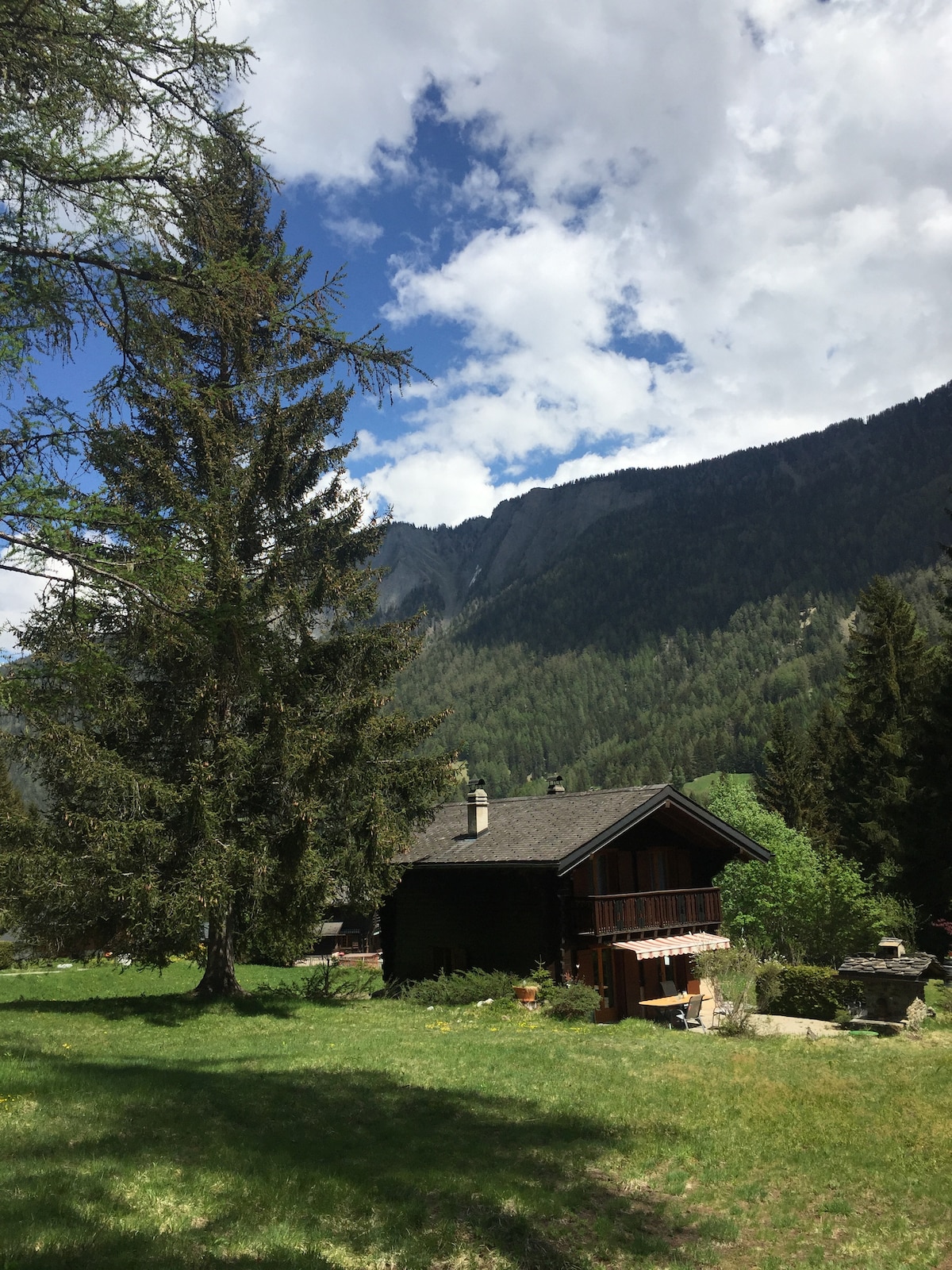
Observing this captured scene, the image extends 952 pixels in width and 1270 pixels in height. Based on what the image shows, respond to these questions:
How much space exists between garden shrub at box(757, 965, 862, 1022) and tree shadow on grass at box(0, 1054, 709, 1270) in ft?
46.6

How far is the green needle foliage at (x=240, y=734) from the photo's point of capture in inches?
626

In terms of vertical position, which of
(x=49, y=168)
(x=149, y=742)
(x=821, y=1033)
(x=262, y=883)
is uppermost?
(x=49, y=168)

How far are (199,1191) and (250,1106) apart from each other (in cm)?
309

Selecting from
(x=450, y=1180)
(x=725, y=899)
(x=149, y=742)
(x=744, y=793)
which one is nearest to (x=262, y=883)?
(x=149, y=742)

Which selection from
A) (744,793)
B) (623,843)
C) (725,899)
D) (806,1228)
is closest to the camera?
(806,1228)

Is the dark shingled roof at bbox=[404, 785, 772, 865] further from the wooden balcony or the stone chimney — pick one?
the wooden balcony

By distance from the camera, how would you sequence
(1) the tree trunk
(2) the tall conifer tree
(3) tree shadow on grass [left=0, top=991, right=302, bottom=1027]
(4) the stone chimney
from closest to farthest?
(3) tree shadow on grass [left=0, top=991, right=302, bottom=1027] → (1) the tree trunk → (4) the stone chimney → (2) the tall conifer tree

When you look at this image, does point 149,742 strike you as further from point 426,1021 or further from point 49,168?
point 49,168

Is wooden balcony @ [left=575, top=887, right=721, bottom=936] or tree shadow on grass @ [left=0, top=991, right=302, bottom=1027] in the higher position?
wooden balcony @ [left=575, top=887, right=721, bottom=936]

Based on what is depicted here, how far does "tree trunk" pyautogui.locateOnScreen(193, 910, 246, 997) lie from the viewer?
65.0 feet

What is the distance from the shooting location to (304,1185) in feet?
24.0

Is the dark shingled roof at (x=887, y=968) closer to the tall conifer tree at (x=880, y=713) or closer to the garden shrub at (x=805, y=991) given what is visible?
the garden shrub at (x=805, y=991)

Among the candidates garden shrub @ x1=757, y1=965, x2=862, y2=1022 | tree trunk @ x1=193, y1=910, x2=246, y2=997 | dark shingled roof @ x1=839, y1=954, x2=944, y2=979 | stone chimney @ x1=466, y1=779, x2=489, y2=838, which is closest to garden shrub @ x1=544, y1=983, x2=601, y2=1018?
garden shrub @ x1=757, y1=965, x2=862, y2=1022

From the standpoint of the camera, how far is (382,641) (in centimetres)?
2048
